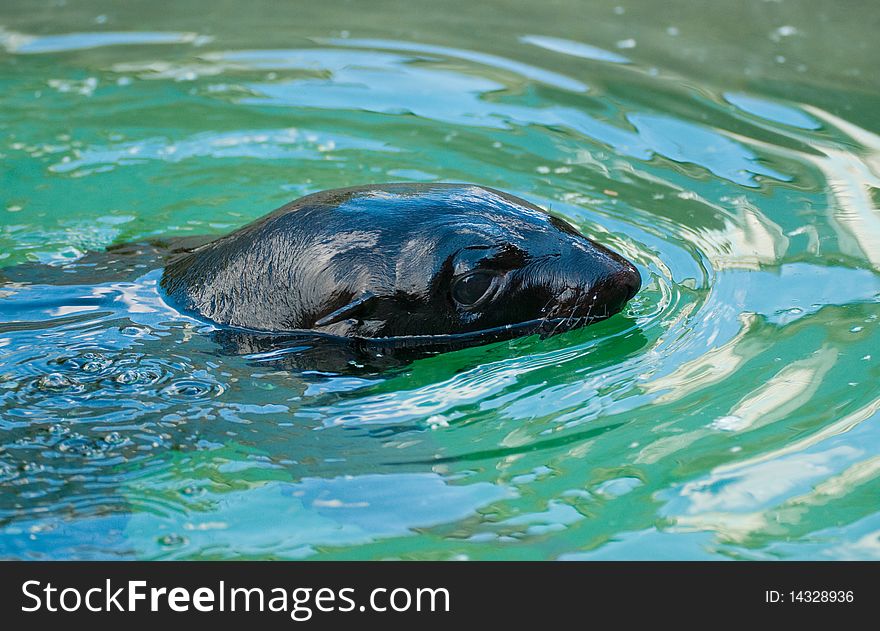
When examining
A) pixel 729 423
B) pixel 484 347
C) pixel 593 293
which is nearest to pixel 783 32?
pixel 593 293

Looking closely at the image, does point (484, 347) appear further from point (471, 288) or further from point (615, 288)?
point (615, 288)

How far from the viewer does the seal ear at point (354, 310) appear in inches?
198

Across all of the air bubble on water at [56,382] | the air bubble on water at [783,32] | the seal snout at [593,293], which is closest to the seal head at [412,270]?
the seal snout at [593,293]

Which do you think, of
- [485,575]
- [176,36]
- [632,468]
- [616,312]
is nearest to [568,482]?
[632,468]

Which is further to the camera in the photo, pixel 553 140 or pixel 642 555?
pixel 553 140

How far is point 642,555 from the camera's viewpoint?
397cm

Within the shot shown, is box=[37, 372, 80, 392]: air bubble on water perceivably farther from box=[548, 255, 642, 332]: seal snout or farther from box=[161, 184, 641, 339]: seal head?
box=[548, 255, 642, 332]: seal snout

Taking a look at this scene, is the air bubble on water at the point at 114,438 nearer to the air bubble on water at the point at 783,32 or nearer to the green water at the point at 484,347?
the green water at the point at 484,347

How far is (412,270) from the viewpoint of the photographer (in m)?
4.99

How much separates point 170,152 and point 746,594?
217 inches

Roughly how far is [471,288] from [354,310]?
1.84ft

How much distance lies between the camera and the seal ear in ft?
16.5

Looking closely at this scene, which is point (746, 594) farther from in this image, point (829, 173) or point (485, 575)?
point (829, 173)

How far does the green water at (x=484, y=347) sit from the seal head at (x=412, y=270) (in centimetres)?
Result: 21
